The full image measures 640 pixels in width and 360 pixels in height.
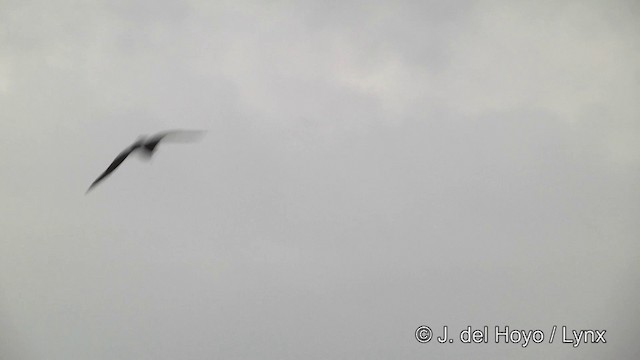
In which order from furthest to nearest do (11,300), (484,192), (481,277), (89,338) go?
(484,192) → (481,277) → (89,338) → (11,300)

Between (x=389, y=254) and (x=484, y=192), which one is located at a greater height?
(x=484, y=192)

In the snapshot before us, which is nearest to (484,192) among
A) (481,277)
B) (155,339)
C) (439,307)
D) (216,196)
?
(481,277)

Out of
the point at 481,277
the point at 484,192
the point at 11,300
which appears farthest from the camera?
the point at 484,192

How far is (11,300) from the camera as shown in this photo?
4709cm

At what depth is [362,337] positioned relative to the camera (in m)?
55.7

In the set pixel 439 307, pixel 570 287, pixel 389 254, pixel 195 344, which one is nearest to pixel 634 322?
pixel 570 287

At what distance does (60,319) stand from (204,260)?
9.56m

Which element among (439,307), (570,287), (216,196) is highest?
(216,196)

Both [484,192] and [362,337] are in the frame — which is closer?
[362,337]

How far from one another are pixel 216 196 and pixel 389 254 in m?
13.1

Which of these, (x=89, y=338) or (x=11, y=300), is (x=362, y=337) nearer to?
(x=89, y=338)

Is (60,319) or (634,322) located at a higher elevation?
(634,322)

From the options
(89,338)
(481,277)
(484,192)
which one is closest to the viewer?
(89,338)

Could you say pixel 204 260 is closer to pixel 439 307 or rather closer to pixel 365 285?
pixel 365 285
